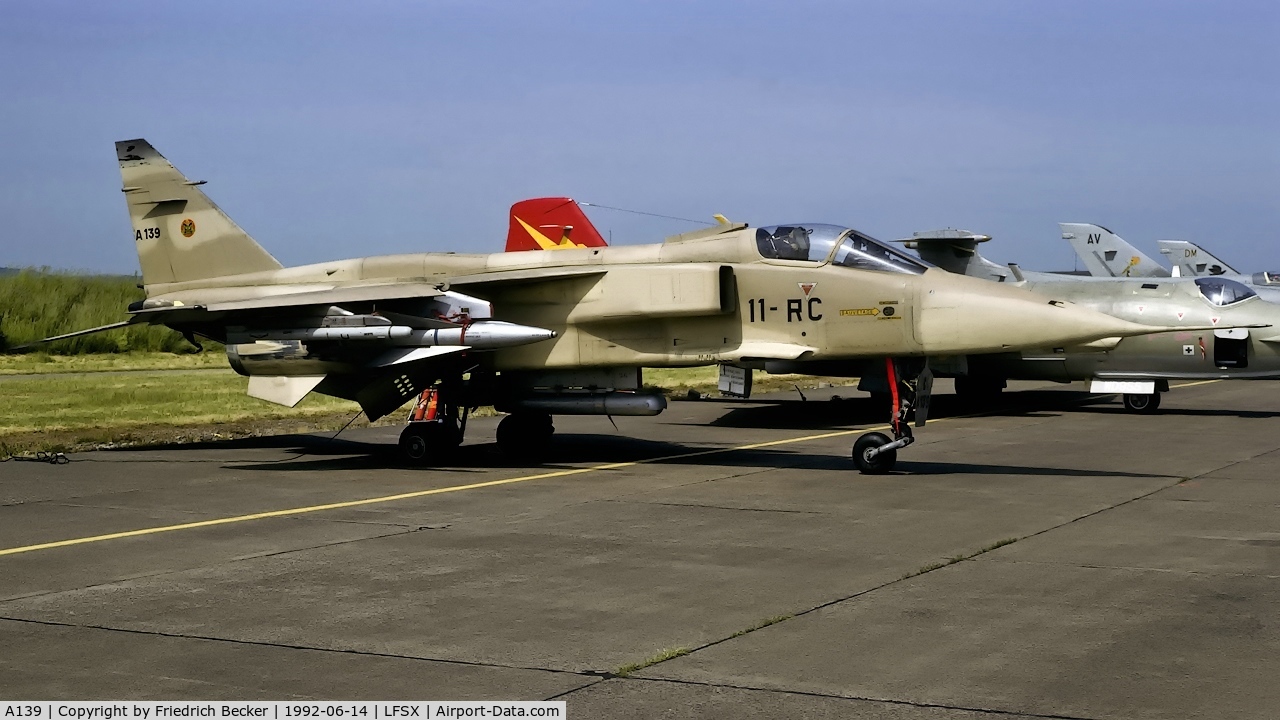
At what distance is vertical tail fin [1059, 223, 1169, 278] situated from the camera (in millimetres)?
37625

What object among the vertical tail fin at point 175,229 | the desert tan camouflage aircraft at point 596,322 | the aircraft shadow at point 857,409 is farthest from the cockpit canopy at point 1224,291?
the vertical tail fin at point 175,229

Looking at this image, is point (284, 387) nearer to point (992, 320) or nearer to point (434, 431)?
point (434, 431)

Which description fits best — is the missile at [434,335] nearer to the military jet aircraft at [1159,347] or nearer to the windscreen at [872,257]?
the windscreen at [872,257]

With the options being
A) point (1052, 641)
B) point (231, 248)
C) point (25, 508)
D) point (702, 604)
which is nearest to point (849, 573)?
point (702, 604)

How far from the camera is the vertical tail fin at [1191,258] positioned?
4288 centimetres

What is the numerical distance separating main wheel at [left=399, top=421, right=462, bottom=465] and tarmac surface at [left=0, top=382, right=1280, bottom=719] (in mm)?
527

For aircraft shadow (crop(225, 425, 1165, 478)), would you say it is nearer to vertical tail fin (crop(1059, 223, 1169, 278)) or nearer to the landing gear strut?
the landing gear strut

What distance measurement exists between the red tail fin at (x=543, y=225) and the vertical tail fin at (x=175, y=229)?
6458mm

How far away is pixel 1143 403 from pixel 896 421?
10.6m

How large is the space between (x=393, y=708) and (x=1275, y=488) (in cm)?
991

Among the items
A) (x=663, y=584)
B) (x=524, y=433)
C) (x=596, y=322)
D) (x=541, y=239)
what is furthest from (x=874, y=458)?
(x=541, y=239)

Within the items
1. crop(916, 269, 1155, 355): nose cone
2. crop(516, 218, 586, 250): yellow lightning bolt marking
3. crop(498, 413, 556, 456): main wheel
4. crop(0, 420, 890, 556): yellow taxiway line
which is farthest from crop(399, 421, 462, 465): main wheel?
crop(516, 218, 586, 250): yellow lightning bolt marking

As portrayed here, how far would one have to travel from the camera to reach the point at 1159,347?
2086cm

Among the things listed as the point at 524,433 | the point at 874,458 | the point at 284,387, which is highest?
the point at 284,387
